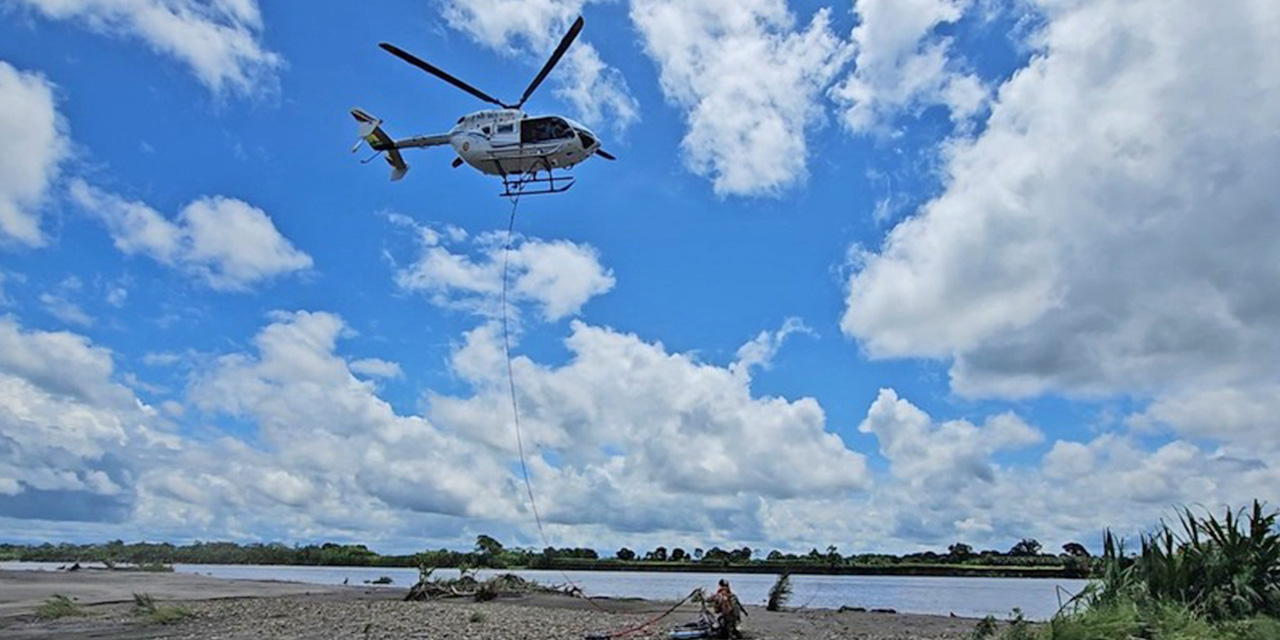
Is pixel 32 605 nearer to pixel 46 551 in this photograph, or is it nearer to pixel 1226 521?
pixel 1226 521

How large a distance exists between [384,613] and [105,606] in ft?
37.4

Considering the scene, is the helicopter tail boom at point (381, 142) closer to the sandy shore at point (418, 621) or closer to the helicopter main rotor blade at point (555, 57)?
the helicopter main rotor blade at point (555, 57)

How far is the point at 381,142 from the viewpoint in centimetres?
3003

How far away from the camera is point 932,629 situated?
25359mm

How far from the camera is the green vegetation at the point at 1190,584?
14062mm

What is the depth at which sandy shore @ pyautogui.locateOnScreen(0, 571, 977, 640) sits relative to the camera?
23.0 meters

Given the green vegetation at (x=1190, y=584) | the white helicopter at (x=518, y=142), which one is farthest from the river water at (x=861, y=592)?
the white helicopter at (x=518, y=142)

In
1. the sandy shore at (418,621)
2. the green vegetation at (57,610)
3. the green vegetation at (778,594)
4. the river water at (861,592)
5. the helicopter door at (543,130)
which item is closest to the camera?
the sandy shore at (418,621)

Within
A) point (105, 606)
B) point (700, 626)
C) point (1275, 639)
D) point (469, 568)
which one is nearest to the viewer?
point (1275, 639)

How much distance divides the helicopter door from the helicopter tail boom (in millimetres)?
5675

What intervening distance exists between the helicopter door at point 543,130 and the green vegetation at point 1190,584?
16617 mm

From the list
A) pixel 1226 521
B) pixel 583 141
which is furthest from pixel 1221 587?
pixel 583 141

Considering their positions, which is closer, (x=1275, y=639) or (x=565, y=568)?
(x=1275, y=639)

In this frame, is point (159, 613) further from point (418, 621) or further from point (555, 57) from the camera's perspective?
point (555, 57)
